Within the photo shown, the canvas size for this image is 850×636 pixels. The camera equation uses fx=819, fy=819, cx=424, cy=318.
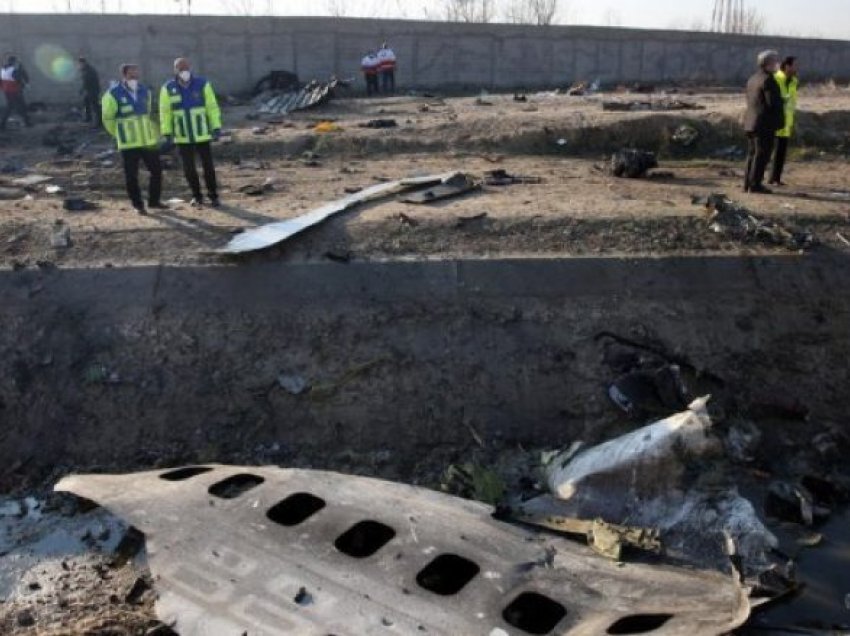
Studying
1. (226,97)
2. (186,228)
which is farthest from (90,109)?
(186,228)

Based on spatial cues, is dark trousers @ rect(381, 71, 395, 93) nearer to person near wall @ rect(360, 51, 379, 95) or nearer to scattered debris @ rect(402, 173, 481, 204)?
person near wall @ rect(360, 51, 379, 95)

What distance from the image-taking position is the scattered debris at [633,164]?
10.4 m

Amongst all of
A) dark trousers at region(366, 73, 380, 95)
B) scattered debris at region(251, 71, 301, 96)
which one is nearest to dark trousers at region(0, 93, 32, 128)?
scattered debris at region(251, 71, 301, 96)

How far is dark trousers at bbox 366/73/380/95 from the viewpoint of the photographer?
2156 centimetres

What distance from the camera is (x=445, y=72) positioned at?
2433 cm

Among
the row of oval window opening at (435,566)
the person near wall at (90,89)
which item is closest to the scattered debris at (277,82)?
the person near wall at (90,89)

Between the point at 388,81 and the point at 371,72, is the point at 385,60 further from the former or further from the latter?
the point at 388,81

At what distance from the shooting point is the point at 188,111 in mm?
8727

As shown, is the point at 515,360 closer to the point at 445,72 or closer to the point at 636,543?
the point at 636,543

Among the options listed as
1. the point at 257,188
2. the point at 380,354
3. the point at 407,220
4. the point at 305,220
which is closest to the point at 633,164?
the point at 407,220

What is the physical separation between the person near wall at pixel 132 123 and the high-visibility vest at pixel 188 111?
0.18 m

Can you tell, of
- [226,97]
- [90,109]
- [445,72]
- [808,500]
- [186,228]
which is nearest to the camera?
[808,500]

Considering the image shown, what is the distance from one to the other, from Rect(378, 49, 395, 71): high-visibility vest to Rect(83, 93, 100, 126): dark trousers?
7.41 meters

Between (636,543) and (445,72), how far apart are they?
21.4 m
